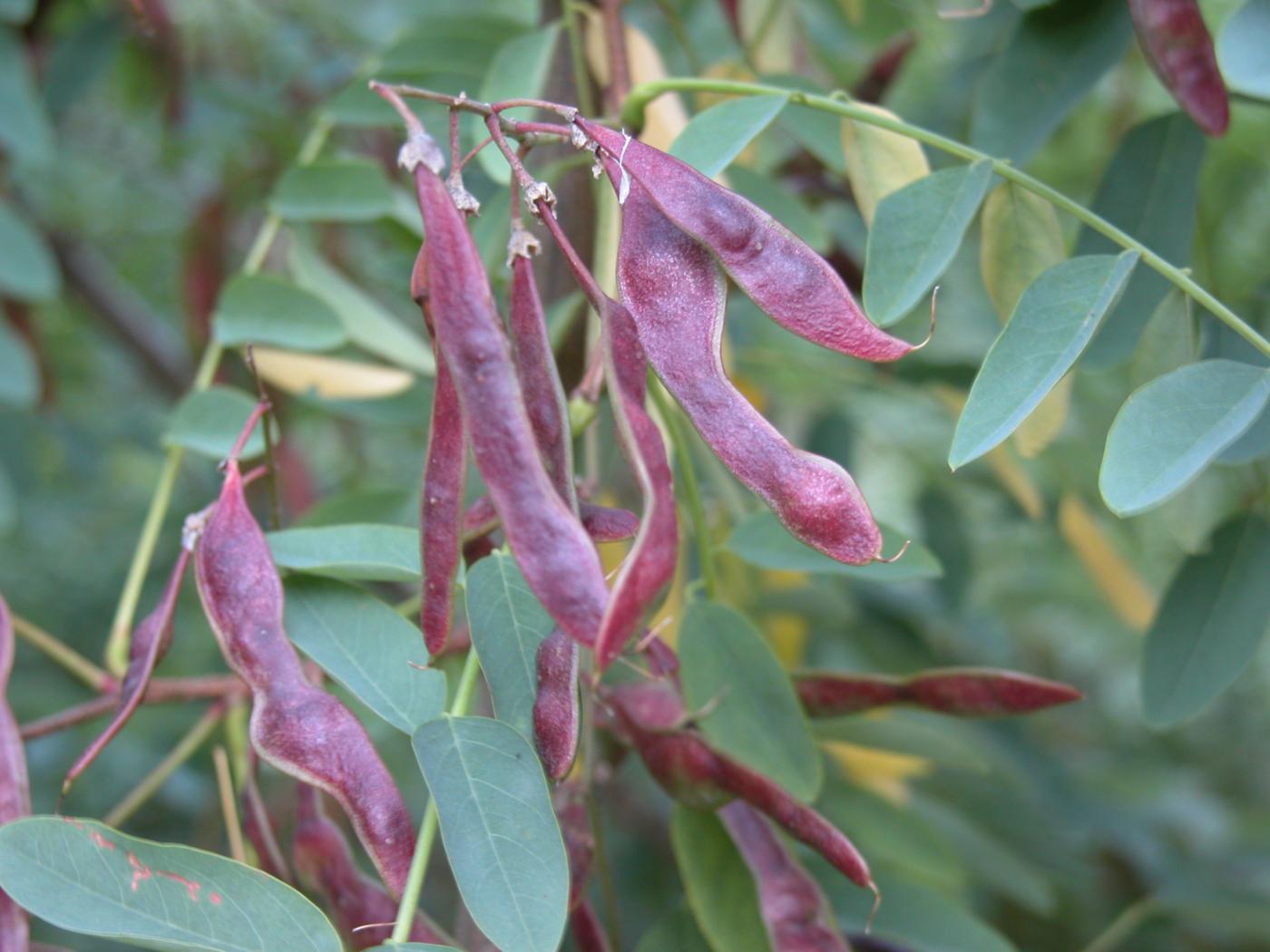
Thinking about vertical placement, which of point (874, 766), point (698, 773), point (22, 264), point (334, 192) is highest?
point (334, 192)

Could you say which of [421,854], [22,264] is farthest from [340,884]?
[22,264]

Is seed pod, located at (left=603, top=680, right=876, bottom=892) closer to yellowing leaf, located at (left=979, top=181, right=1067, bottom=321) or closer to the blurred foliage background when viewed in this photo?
the blurred foliage background

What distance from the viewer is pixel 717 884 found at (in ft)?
2.38

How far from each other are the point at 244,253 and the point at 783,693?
1.40 meters

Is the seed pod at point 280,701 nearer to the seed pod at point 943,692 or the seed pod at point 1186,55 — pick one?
the seed pod at point 943,692

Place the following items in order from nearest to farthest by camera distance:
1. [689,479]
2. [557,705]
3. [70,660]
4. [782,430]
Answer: [557,705] → [689,479] → [70,660] → [782,430]

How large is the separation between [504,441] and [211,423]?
1.85ft

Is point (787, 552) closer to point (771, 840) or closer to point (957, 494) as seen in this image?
point (771, 840)

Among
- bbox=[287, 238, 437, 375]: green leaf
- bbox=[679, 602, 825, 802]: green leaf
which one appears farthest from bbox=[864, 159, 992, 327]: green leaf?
bbox=[287, 238, 437, 375]: green leaf

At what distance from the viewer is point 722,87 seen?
0.65m

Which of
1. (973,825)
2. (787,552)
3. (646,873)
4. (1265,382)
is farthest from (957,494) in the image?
(1265,382)

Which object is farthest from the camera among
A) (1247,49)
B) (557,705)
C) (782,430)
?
(782,430)

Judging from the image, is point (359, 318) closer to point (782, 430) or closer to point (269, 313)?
point (269, 313)

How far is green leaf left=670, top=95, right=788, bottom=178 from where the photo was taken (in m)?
0.63
